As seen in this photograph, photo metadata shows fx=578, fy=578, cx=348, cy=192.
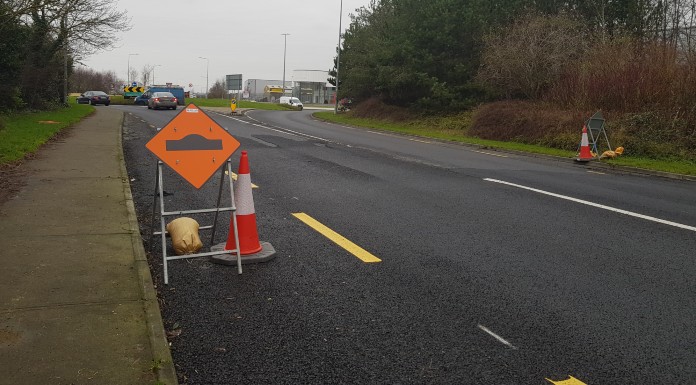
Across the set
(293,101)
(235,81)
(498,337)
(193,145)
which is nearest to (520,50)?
(193,145)

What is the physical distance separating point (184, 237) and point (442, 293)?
2.58 m

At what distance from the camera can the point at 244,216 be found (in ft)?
18.6

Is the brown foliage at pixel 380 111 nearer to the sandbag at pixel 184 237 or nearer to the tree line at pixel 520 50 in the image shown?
the tree line at pixel 520 50

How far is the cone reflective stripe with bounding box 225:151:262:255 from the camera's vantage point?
5629 mm

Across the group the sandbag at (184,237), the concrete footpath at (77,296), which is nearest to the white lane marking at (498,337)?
the concrete footpath at (77,296)

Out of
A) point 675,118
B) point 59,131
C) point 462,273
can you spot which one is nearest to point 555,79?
point 675,118

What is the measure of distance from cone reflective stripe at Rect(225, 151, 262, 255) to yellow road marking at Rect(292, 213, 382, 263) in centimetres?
99

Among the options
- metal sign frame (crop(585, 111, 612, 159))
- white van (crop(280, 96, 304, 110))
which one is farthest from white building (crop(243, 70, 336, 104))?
metal sign frame (crop(585, 111, 612, 159))

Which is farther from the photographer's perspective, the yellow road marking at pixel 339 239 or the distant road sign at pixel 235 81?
the distant road sign at pixel 235 81

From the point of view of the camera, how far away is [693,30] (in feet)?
94.9

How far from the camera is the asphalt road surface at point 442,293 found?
11.5 feet

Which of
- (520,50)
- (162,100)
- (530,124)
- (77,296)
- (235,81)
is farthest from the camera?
(235,81)

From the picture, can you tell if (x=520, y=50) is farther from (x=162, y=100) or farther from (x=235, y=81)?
(x=235, y=81)

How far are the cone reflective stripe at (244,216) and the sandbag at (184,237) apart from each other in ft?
1.05
